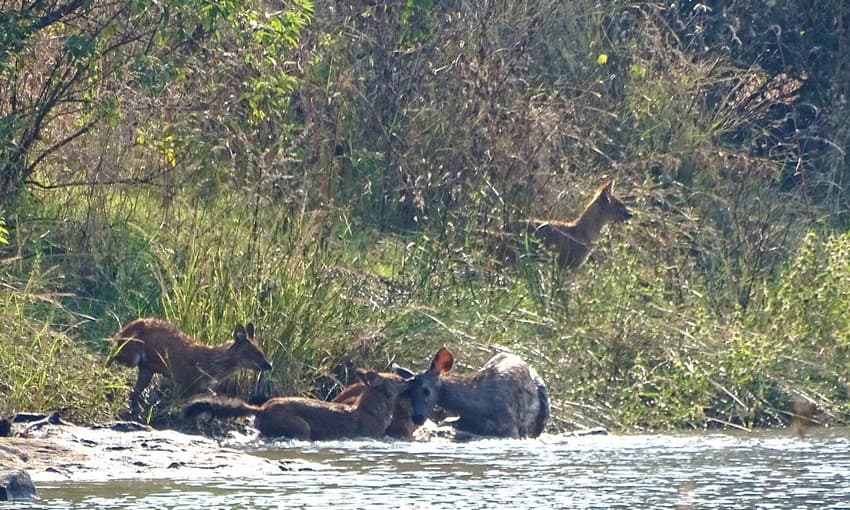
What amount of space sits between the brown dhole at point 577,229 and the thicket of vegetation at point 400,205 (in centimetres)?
16

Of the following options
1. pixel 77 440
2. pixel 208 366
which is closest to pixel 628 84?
pixel 208 366

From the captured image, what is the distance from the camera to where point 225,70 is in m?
13.7

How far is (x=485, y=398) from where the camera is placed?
437 inches

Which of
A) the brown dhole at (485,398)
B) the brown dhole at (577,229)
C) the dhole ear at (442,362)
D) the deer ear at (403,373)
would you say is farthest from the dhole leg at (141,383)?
the brown dhole at (577,229)

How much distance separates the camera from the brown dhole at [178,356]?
10891mm

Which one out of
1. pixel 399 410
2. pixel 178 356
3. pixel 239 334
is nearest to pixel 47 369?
pixel 178 356

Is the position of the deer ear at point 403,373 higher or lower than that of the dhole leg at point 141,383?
higher

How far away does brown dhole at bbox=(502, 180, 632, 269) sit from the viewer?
14.5 meters

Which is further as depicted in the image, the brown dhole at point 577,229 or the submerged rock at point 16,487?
the brown dhole at point 577,229

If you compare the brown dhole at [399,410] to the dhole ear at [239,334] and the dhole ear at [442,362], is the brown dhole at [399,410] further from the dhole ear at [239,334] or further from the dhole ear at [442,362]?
the dhole ear at [239,334]

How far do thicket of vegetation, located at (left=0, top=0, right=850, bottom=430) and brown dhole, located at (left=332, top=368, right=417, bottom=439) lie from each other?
61 cm

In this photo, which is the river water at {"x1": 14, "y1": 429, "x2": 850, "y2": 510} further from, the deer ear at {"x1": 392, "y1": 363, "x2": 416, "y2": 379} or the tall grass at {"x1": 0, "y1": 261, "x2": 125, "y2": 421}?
the tall grass at {"x1": 0, "y1": 261, "x2": 125, "y2": 421}

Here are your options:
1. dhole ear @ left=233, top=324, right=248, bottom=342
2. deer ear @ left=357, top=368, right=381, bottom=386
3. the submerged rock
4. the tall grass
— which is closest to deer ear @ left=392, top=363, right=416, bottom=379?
deer ear @ left=357, top=368, right=381, bottom=386

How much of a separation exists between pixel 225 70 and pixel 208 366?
11.4 ft
